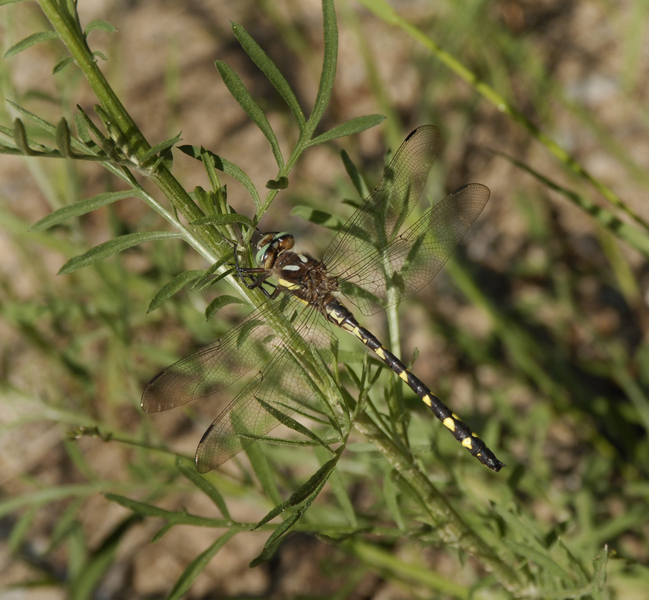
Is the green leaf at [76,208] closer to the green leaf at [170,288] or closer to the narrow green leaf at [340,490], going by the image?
the green leaf at [170,288]

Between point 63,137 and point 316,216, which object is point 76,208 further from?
point 316,216

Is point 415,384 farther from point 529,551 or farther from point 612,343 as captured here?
point 612,343

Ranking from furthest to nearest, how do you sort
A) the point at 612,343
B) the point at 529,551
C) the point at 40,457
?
the point at 40,457, the point at 612,343, the point at 529,551

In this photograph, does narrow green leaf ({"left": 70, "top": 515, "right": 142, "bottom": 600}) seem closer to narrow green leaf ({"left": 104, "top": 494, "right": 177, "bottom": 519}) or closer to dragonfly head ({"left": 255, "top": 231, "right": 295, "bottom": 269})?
narrow green leaf ({"left": 104, "top": 494, "right": 177, "bottom": 519})

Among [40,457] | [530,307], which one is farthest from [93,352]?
[530,307]

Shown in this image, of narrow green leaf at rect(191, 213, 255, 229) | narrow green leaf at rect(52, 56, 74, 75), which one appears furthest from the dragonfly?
narrow green leaf at rect(52, 56, 74, 75)

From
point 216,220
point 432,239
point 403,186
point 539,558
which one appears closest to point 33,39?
point 216,220

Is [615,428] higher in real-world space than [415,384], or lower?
lower
